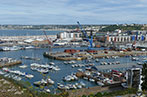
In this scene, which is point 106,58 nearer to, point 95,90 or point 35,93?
point 95,90

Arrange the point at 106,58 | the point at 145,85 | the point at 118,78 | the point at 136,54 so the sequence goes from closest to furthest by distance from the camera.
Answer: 1. the point at 145,85
2. the point at 118,78
3. the point at 106,58
4. the point at 136,54

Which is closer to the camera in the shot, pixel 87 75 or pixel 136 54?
pixel 87 75

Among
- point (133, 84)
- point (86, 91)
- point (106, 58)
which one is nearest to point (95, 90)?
point (86, 91)

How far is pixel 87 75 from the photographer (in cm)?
819

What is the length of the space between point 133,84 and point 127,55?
866 centimetres

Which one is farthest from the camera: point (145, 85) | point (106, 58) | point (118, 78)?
point (106, 58)

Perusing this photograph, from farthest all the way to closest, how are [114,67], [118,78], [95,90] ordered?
[114,67] → [118,78] → [95,90]

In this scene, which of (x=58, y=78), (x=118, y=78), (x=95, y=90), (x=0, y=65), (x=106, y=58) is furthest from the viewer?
(x=106, y=58)

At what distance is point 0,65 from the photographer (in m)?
10.1

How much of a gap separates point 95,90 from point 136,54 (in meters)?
9.39

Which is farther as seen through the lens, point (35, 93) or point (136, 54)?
point (136, 54)

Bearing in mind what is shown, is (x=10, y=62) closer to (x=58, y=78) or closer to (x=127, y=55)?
(x=58, y=78)

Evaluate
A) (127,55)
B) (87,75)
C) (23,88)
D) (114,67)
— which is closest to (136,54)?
(127,55)

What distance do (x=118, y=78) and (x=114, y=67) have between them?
1.82 meters
